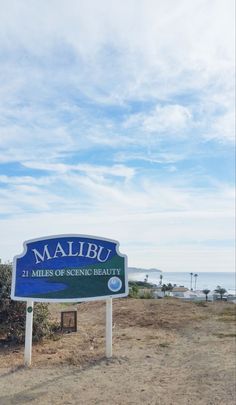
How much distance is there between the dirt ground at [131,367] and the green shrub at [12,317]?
320 mm

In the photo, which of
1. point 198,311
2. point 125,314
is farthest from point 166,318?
point 198,311

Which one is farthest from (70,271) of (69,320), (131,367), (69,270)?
(69,320)

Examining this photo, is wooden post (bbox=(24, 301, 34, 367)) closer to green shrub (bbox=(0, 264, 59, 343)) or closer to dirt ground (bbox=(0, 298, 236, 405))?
dirt ground (bbox=(0, 298, 236, 405))

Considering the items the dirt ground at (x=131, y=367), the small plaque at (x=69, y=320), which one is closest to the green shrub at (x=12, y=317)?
the dirt ground at (x=131, y=367)

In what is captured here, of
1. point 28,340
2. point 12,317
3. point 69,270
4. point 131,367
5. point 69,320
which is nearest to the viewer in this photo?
point 131,367

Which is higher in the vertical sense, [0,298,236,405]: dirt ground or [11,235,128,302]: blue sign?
[11,235,128,302]: blue sign

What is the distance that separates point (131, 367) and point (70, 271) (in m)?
1.93

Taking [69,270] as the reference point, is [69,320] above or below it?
below

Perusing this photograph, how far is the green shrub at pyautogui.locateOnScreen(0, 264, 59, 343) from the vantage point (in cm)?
880

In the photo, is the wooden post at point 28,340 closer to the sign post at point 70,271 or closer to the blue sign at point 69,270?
the sign post at point 70,271

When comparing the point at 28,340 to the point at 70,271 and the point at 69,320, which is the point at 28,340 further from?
the point at 69,320

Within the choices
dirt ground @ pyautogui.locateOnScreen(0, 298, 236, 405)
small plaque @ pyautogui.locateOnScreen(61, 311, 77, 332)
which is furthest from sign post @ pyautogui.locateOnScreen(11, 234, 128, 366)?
small plaque @ pyautogui.locateOnScreen(61, 311, 77, 332)

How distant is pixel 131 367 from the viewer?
7480 millimetres

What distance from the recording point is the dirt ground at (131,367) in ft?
20.0
